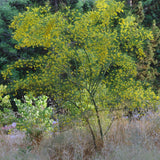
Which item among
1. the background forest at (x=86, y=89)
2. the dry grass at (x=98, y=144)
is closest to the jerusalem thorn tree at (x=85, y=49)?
the background forest at (x=86, y=89)

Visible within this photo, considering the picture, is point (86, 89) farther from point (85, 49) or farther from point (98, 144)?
point (98, 144)

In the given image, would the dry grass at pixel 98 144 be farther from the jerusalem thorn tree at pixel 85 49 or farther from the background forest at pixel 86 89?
the jerusalem thorn tree at pixel 85 49

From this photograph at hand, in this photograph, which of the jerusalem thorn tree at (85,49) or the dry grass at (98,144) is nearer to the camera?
the dry grass at (98,144)

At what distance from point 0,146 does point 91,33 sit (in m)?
2.49

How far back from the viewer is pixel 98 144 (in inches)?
156

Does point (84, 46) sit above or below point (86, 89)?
above

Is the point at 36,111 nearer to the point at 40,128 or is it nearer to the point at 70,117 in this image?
the point at 40,128

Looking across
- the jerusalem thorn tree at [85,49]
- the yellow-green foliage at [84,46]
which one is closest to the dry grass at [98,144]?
the jerusalem thorn tree at [85,49]

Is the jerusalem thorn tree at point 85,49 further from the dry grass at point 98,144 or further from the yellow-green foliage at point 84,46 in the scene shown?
the dry grass at point 98,144

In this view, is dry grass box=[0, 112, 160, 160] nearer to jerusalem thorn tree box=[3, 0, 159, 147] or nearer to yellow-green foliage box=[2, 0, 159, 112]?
jerusalem thorn tree box=[3, 0, 159, 147]

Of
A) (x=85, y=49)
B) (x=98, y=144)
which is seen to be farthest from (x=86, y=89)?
(x=98, y=144)

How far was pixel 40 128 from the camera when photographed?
433cm

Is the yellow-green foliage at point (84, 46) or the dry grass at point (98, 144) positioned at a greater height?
the yellow-green foliage at point (84, 46)

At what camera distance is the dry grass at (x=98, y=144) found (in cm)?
336
